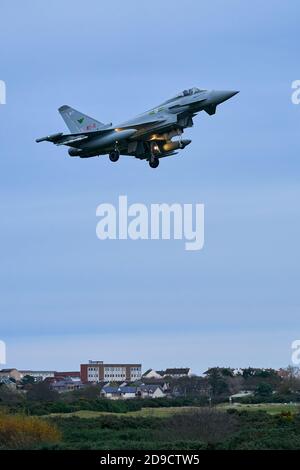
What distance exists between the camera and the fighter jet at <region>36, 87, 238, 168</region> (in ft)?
247

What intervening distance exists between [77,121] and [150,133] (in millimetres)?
9420

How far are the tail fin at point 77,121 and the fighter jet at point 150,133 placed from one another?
338 centimetres

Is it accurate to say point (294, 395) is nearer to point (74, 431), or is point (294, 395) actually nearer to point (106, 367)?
point (74, 431)

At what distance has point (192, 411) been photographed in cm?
7806

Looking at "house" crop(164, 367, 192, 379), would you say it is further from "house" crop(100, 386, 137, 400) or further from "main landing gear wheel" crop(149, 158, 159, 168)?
"main landing gear wheel" crop(149, 158, 159, 168)

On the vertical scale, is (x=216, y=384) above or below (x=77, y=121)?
below

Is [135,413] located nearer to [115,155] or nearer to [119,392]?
[115,155]

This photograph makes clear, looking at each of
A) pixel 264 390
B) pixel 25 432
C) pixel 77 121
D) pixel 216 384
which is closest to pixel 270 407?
pixel 264 390

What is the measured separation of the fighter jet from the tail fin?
3.38 metres

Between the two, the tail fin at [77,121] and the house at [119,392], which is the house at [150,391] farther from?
the tail fin at [77,121]

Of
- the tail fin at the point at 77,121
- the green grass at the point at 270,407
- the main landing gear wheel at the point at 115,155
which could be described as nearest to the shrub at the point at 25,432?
the main landing gear wheel at the point at 115,155

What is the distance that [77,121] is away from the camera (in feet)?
276

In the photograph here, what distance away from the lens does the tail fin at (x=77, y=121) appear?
270 ft
